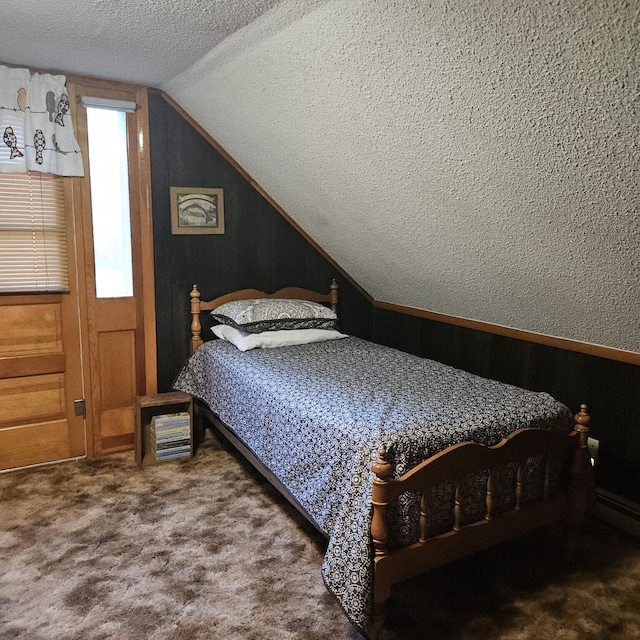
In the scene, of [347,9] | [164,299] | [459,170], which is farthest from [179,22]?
[164,299]

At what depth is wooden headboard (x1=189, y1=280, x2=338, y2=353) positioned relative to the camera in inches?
143

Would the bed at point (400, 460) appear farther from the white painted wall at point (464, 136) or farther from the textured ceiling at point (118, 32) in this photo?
the textured ceiling at point (118, 32)

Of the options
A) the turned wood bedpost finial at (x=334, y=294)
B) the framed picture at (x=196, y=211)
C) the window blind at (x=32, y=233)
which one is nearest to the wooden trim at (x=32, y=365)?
the window blind at (x=32, y=233)

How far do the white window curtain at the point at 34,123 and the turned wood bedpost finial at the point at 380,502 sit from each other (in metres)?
2.48

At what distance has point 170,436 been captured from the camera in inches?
133

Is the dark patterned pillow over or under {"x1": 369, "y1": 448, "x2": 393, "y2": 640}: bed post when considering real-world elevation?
over

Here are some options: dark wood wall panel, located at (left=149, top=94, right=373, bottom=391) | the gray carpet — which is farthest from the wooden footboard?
dark wood wall panel, located at (left=149, top=94, right=373, bottom=391)

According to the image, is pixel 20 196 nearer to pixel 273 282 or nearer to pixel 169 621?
pixel 273 282

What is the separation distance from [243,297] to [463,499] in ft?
7.37

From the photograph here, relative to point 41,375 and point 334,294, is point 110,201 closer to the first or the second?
point 41,375

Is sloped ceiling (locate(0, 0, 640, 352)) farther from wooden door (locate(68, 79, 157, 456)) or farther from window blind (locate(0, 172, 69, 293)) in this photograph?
window blind (locate(0, 172, 69, 293))

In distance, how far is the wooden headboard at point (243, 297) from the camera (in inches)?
143

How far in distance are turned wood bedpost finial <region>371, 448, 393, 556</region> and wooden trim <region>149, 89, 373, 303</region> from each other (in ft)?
8.01

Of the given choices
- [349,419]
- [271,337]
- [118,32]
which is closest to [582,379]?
[349,419]
